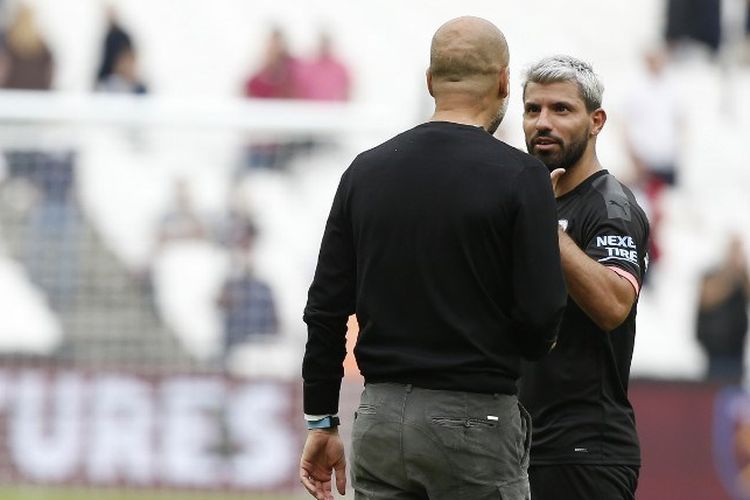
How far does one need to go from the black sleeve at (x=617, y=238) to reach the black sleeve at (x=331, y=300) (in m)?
0.78

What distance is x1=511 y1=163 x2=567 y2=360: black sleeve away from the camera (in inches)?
176

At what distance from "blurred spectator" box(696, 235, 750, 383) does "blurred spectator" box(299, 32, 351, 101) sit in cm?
412

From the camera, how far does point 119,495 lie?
13477mm

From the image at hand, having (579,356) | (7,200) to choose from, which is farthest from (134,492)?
(579,356)

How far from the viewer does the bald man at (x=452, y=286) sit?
4516 mm

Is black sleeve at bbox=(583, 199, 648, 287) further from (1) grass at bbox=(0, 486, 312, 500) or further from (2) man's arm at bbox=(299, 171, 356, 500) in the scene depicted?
(1) grass at bbox=(0, 486, 312, 500)

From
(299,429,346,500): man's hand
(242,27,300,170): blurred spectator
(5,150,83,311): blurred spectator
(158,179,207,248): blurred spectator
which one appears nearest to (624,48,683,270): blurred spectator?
(242,27,300,170): blurred spectator

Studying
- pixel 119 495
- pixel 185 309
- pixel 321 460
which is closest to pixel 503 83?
pixel 321 460

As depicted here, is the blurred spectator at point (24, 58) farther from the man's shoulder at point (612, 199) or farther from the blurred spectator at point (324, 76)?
the man's shoulder at point (612, 199)

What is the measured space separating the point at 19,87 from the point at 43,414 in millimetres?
3823

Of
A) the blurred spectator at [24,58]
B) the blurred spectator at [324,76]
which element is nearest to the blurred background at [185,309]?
the blurred spectator at [24,58]

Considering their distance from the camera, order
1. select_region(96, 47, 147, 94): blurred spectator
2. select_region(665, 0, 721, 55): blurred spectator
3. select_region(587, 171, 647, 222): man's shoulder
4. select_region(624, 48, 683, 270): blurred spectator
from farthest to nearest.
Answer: select_region(665, 0, 721, 55): blurred spectator < select_region(624, 48, 683, 270): blurred spectator < select_region(96, 47, 147, 94): blurred spectator < select_region(587, 171, 647, 222): man's shoulder

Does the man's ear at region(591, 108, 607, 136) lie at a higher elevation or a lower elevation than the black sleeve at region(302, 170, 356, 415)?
higher

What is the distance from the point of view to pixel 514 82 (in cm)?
1533
